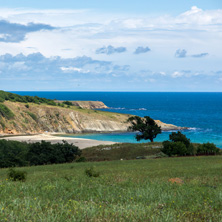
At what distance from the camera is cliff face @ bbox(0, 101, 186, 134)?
120631mm

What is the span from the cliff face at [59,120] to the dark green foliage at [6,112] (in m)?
1.38

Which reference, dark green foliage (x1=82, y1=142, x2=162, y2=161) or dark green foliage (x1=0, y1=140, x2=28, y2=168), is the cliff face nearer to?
dark green foliage (x1=82, y1=142, x2=162, y2=161)

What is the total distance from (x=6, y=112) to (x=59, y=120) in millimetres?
21127

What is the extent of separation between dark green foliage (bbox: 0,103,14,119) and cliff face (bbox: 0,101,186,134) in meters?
1.38

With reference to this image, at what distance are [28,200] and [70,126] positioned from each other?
11673 cm

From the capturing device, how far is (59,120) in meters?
127

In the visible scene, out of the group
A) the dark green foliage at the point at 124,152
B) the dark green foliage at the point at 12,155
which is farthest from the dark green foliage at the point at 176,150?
the dark green foliage at the point at 12,155

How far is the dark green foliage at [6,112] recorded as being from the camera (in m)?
115

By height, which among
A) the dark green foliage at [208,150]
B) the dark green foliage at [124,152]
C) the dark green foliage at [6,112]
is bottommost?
the dark green foliage at [124,152]

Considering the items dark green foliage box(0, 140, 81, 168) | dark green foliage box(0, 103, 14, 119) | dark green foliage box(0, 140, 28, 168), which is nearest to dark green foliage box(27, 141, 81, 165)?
dark green foliage box(0, 140, 81, 168)

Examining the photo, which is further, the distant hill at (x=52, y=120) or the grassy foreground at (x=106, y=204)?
the distant hill at (x=52, y=120)

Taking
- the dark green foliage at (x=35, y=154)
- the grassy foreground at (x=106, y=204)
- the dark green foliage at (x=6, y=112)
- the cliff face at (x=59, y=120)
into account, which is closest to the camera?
the grassy foreground at (x=106, y=204)

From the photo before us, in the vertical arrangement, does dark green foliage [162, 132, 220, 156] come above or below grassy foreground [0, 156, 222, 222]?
below

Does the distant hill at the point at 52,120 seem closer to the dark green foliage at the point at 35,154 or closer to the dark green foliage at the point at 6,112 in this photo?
the dark green foliage at the point at 6,112
